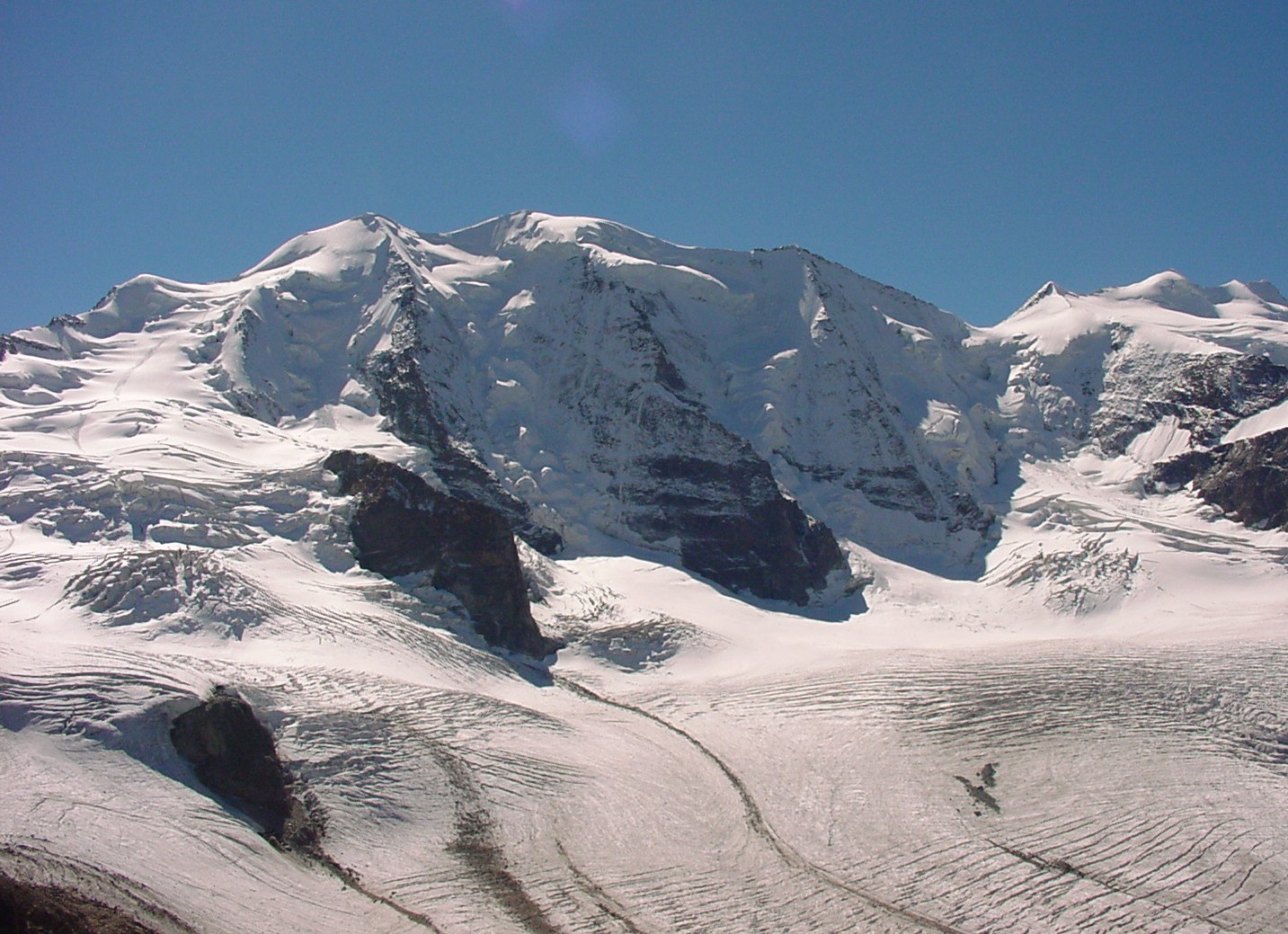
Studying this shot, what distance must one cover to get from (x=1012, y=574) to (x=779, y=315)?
45.1 metres

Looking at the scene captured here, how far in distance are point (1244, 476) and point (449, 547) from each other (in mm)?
67526

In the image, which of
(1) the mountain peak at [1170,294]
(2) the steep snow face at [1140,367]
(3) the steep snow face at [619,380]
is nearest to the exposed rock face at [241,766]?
(3) the steep snow face at [619,380]

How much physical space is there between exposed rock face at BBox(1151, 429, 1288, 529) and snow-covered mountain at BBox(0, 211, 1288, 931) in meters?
0.36

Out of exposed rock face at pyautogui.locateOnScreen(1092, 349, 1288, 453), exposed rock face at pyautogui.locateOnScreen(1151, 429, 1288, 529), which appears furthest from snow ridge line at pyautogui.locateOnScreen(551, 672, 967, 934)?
exposed rock face at pyautogui.locateOnScreen(1092, 349, 1288, 453)

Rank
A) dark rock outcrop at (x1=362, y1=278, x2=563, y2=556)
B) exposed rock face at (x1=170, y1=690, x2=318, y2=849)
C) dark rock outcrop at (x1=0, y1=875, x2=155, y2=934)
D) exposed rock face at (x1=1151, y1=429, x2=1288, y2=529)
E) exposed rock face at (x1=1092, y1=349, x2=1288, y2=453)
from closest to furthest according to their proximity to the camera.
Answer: dark rock outcrop at (x1=0, y1=875, x2=155, y2=934), exposed rock face at (x1=170, y1=690, x2=318, y2=849), dark rock outcrop at (x1=362, y1=278, x2=563, y2=556), exposed rock face at (x1=1151, y1=429, x2=1288, y2=529), exposed rock face at (x1=1092, y1=349, x2=1288, y2=453)

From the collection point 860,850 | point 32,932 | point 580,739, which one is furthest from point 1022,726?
point 32,932

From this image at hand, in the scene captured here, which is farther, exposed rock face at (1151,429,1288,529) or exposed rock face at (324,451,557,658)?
exposed rock face at (1151,429,1288,529)

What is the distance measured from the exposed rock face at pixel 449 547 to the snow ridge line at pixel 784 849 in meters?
10.6

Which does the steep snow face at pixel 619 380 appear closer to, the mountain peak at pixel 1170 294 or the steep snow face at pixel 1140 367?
the steep snow face at pixel 1140 367

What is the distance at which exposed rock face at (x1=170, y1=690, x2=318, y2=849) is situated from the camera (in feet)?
153

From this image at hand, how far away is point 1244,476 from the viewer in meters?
99.8

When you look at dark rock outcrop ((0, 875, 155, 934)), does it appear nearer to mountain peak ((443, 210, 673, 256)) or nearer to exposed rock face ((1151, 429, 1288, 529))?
exposed rock face ((1151, 429, 1288, 529))

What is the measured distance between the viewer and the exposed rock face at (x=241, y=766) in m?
46.6

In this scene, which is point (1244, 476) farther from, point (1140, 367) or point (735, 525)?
point (735, 525)
